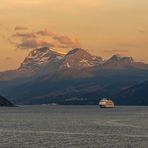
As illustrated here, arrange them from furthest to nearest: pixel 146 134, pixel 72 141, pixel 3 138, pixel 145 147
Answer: pixel 146 134
pixel 3 138
pixel 72 141
pixel 145 147

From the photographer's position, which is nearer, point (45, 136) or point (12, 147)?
point (12, 147)

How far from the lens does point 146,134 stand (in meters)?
161

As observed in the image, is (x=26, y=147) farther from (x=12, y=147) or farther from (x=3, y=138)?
(x=3, y=138)

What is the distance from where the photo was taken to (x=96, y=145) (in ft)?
433

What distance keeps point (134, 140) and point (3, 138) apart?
35.5m

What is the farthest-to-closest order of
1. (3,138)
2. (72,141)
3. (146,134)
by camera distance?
(146,134) < (3,138) < (72,141)

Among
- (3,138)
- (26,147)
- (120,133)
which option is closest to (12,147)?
(26,147)

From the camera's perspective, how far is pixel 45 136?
155750mm

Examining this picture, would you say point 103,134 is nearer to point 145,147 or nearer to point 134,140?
point 134,140

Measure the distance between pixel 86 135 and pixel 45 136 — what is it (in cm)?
1227

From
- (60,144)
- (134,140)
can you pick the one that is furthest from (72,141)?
(134,140)

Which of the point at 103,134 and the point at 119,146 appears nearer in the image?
the point at 119,146

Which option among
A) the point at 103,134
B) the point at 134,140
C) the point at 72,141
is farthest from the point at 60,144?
the point at 103,134

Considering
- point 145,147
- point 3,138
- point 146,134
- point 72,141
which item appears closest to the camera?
point 145,147
